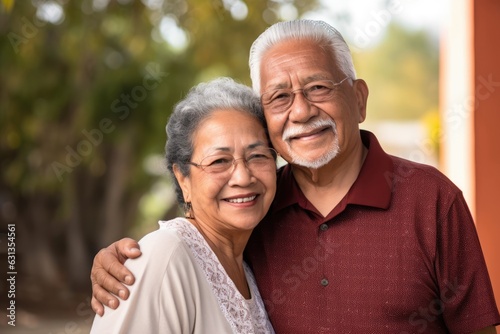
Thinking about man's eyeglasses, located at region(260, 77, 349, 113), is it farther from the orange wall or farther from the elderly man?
the orange wall

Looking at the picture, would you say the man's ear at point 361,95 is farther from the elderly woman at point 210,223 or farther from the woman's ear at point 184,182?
the woman's ear at point 184,182

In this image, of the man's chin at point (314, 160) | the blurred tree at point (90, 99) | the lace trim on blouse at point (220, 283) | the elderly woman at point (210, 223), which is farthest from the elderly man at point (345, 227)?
the blurred tree at point (90, 99)

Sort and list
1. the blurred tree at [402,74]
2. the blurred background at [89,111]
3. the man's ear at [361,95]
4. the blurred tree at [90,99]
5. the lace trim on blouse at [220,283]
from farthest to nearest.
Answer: the blurred tree at [402,74]
the blurred tree at [90,99]
the blurred background at [89,111]
the man's ear at [361,95]
the lace trim on blouse at [220,283]

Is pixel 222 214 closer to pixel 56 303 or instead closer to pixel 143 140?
pixel 143 140

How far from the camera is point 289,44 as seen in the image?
2.46 m

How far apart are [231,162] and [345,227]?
48cm

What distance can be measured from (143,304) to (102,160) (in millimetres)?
8210

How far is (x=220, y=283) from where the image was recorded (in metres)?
2.18

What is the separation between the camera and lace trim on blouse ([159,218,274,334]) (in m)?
2.14

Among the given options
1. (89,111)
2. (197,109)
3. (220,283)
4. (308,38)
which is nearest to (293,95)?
(308,38)

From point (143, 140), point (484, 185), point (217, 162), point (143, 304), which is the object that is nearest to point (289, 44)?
point (217, 162)

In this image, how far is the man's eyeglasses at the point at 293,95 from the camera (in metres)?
2.42

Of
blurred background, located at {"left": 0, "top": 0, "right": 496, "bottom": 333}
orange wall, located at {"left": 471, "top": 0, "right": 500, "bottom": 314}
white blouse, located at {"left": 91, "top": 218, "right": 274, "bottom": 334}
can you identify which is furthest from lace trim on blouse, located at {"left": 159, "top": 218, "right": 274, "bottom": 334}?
blurred background, located at {"left": 0, "top": 0, "right": 496, "bottom": 333}

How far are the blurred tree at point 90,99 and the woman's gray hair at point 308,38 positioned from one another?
172 inches
